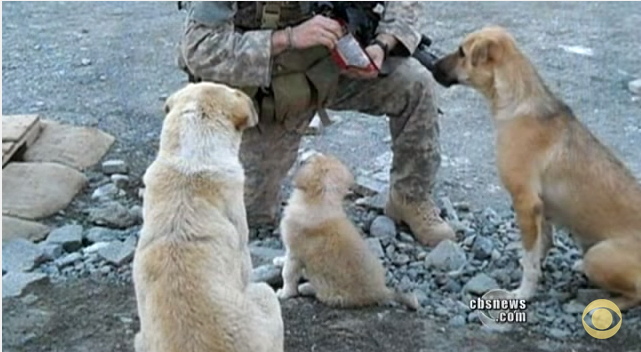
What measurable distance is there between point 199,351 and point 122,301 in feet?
5.48

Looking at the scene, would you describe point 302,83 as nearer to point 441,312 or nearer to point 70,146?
point 441,312

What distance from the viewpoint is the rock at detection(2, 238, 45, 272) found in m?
5.66

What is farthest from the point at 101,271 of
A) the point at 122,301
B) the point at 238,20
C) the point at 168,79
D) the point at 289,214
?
the point at 168,79

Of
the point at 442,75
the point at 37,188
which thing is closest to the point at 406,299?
the point at 442,75

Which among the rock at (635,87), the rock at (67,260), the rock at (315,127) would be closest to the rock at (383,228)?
the rock at (67,260)

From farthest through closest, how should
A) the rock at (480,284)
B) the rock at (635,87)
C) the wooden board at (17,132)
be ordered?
the rock at (635,87) → the wooden board at (17,132) → the rock at (480,284)

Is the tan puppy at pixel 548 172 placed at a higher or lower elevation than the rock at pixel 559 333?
higher

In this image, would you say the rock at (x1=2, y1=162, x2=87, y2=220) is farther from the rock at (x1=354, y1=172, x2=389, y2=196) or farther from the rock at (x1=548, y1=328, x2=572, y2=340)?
the rock at (x1=548, y1=328, x2=572, y2=340)

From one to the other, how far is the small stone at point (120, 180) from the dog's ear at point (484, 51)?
7.54 feet

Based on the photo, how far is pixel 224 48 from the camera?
5656 mm

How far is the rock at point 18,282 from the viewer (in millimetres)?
5389

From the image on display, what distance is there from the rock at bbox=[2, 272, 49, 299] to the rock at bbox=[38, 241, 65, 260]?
0.73ft

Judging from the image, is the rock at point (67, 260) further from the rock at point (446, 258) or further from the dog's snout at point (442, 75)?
the dog's snout at point (442, 75)

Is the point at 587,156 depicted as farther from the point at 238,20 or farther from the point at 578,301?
the point at 238,20
